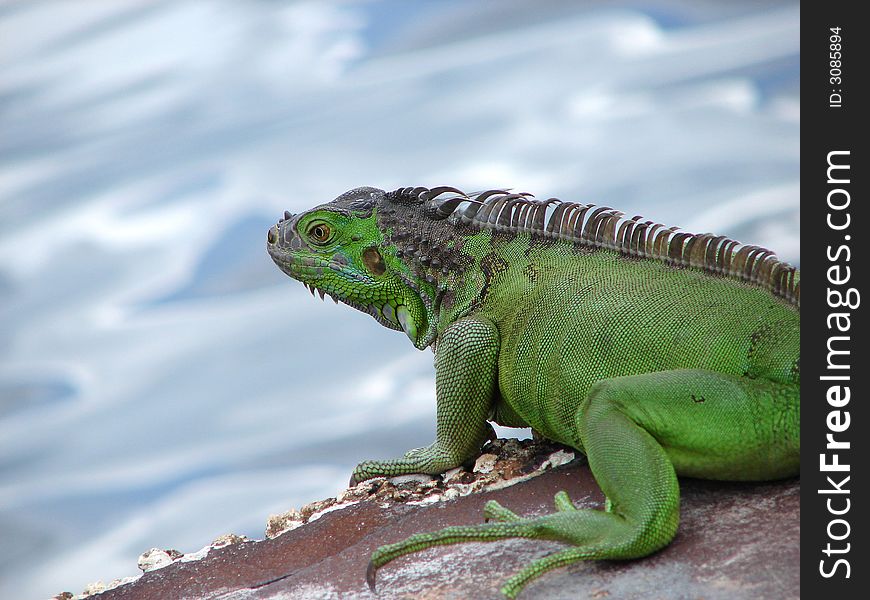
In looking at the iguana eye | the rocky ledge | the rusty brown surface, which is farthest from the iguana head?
the rusty brown surface

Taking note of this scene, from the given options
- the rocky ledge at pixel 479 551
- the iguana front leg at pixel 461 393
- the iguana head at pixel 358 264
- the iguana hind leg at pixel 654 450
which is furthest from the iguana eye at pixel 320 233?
the iguana hind leg at pixel 654 450

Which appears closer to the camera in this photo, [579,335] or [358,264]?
[579,335]

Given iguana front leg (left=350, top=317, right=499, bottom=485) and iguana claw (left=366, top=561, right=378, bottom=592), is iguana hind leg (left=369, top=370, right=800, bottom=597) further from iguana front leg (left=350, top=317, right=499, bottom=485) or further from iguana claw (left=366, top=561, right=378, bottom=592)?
iguana front leg (left=350, top=317, right=499, bottom=485)

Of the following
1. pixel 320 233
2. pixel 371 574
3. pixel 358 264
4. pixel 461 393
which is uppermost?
pixel 320 233

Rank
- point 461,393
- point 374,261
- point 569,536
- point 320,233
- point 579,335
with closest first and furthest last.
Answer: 1. point 569,536
2. point 579,335
3. point 461,393
4. point 374,261
5. point 320,233

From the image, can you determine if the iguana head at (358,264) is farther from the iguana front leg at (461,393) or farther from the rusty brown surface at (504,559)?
the rusty brown surface at (504,559)

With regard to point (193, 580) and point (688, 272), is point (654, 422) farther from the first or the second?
point (193, 580)

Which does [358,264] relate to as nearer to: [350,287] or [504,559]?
[350,287]

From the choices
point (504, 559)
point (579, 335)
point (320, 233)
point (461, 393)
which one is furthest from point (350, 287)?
point (504, 559)
